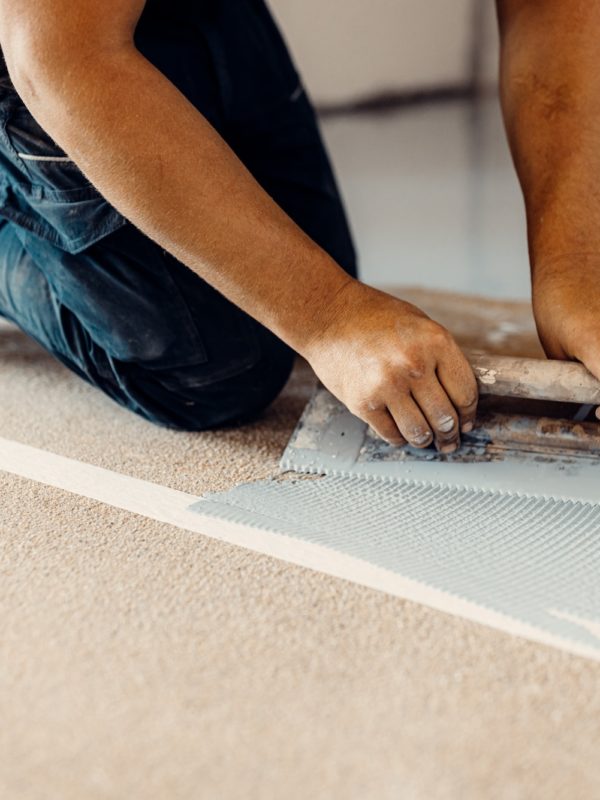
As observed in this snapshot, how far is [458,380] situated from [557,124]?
49cm

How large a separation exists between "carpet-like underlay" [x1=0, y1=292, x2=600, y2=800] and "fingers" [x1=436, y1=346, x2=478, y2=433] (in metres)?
0.29

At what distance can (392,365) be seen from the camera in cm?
110

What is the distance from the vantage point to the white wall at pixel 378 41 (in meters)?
3.02

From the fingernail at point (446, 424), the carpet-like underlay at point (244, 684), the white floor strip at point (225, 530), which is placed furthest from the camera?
the fingernail at point (446, 424)

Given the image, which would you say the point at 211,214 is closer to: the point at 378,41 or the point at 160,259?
the point at 160,259

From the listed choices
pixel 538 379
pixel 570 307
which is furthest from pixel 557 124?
pixel 538 379

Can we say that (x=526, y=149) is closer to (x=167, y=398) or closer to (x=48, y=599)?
(x=167, y=398)

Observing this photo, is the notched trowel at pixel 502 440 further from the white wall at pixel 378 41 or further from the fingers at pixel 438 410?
the white wall at pixel 378 41

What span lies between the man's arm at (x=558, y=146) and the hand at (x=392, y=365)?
168 mm

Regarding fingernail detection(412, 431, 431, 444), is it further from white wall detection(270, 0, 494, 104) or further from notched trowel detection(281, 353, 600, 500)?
white wall detection(270, 0, 494, 104)

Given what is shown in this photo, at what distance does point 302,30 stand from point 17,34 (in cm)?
225

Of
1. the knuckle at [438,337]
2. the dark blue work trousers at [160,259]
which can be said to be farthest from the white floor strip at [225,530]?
the knuckle at [438,337]

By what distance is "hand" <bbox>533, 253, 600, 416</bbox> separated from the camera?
1.13m

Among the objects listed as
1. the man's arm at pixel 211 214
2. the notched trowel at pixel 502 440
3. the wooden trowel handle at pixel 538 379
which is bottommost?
the notched trowel at pixel 502 440
